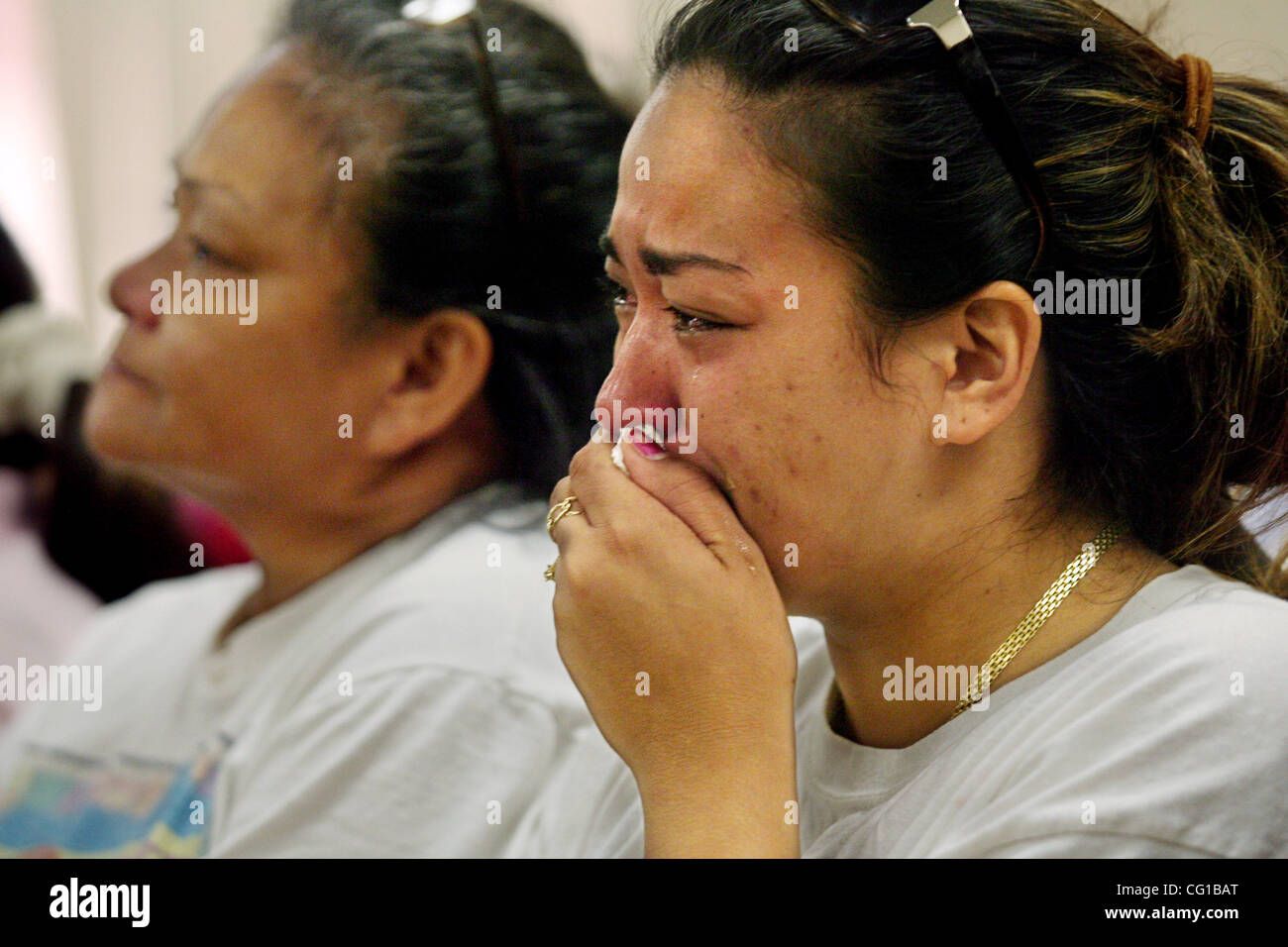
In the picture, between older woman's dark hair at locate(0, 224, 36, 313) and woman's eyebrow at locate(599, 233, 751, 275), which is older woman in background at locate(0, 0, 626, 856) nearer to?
older woman's dark hair at locate(0, 224, 36, 313)

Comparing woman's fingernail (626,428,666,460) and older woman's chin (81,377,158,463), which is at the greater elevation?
woman's fingernail (626,428,666,460)

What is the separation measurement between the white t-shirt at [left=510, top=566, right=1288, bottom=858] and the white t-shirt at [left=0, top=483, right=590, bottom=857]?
33 centimetres

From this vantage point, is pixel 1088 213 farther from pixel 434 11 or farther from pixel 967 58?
pixel 434 11

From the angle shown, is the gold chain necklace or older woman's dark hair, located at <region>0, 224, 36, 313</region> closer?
the gold chain necklace

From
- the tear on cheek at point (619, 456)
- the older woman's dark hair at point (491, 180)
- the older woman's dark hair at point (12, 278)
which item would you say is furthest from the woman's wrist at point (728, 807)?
the older woman's dark hair at point (12, 278)

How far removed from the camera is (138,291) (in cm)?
134

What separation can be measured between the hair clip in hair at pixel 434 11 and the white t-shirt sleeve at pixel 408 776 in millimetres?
641

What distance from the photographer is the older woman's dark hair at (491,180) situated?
49.7 inches

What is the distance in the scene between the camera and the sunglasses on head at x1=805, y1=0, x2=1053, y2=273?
861mm

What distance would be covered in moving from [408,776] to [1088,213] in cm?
71

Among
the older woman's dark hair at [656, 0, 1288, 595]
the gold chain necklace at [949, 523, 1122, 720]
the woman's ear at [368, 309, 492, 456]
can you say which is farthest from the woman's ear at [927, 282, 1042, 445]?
the woman's ear at [368, 309, 492, 456]

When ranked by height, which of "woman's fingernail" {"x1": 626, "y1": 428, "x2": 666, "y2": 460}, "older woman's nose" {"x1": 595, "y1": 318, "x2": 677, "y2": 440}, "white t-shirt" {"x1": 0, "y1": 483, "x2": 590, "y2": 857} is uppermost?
"older woman's nose" {"x1": 595, "y1": 318, "x2": 677, "y2": 440}

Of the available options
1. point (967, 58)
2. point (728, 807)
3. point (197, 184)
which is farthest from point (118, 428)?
point (967, 58)

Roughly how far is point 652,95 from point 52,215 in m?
0.80
